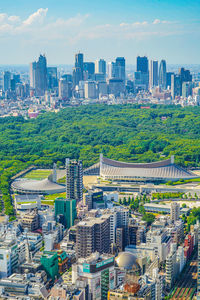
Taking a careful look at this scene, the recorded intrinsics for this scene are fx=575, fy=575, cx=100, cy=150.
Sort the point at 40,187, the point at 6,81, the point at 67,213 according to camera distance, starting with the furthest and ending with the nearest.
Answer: the point at 6,81, the point at 40,187, the point at 67,213

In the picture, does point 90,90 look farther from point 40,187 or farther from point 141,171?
point 40,187

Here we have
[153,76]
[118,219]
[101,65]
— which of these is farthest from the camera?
[101,65]

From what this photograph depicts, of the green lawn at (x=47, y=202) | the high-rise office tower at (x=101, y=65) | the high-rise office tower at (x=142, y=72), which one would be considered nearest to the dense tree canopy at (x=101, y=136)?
the green lawn at (x=47, y=202)

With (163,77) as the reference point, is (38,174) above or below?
below

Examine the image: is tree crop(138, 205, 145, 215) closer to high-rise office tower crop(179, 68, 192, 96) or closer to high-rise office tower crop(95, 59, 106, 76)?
high-rise office tower crop(179, 68, 192, 96)

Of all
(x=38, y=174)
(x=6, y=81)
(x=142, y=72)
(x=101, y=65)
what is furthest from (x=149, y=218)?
(x=101, y=65)

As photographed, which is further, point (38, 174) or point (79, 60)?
point (79, 60)

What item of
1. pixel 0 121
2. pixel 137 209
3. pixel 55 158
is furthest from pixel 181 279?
pixel 0 121

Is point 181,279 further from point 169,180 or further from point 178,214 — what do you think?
point 169,180
